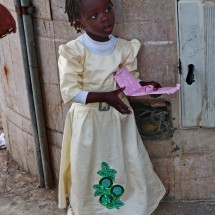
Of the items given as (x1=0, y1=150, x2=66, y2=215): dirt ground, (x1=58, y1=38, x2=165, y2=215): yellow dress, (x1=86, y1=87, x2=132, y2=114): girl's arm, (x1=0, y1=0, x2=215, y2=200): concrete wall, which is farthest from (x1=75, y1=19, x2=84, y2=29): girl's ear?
(x1=0, y1=150, x2=66, y2=215): dirt ground

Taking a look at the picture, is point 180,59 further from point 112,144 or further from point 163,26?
point 112,144

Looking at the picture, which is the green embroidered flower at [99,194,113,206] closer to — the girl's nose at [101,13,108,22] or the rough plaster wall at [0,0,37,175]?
the rough plaster wall at [0,0,37,175]

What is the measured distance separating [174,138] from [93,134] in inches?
28.1

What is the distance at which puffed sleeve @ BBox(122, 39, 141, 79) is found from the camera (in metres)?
3.84

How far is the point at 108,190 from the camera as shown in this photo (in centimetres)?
412

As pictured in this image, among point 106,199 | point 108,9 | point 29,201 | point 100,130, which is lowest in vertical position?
point 29,201

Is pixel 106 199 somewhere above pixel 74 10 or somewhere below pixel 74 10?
below

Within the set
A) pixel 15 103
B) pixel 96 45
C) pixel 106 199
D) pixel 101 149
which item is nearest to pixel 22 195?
pixel 15 103

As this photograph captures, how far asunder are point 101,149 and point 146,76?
0.66 metres

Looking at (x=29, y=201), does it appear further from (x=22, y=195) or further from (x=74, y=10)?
(x=74, y=10)

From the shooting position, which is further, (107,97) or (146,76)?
(146,76)

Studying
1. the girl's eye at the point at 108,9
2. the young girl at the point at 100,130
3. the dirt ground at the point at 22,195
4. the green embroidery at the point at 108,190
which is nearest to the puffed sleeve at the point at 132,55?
the young girl at the point at 100,130

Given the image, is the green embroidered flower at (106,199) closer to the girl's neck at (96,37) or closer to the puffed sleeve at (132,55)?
the puffed sleeve at (132,55)

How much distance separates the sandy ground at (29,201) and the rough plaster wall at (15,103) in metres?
0.13
